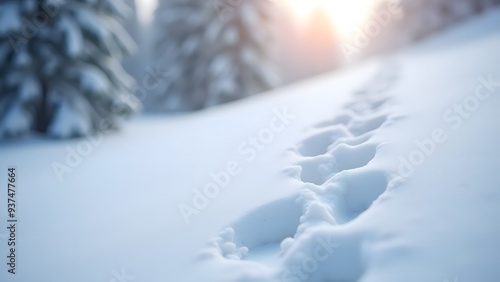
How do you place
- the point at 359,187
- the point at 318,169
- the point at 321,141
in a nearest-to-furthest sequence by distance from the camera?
the point at 359,187
the point at 318,169
the point at 321,141

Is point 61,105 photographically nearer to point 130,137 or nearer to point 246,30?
point 130,137

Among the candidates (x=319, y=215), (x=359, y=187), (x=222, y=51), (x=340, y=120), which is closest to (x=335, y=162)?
(x=359, y=187)

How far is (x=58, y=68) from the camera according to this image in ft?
24.9

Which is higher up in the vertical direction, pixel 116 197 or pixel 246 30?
pixel 246 30

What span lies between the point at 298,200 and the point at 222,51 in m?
11.0

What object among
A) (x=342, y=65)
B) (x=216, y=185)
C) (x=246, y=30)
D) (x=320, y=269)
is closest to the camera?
(x=320, y=269)

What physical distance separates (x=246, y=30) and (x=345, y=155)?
10.3m

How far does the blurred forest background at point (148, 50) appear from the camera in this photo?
290 inches

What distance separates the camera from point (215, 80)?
13219 mm

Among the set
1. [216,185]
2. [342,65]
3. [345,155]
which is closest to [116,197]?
[216,185]

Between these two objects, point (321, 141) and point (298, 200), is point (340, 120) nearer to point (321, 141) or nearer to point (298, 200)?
point (321, 141)

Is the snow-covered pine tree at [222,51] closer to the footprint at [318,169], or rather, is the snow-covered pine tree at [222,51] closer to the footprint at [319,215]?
the footprint at [319,215]

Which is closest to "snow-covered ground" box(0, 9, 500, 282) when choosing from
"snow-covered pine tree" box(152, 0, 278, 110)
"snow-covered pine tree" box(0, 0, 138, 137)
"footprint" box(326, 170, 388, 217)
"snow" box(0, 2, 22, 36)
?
"footprint" box(326, 170, 388, 217)

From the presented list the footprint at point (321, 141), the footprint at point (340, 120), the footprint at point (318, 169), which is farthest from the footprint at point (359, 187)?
the footprint at point (340, 120)
